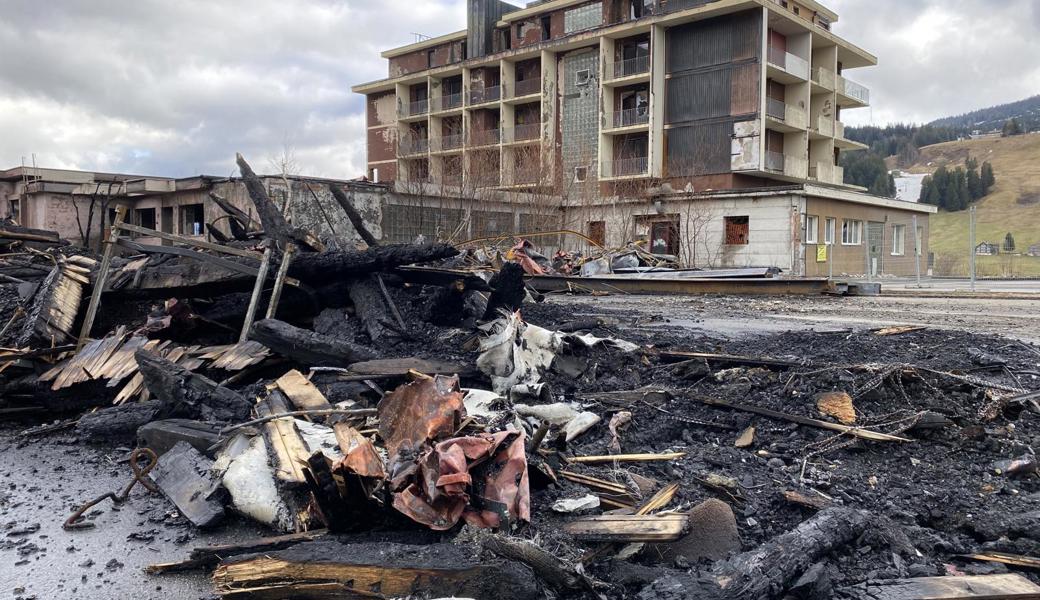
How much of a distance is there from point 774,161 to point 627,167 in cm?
739

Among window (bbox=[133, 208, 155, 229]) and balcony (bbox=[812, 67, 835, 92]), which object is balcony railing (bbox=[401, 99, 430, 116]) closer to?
window (bbox=[133, 208, 155, 229])

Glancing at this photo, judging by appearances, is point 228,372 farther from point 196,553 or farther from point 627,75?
point 627,75

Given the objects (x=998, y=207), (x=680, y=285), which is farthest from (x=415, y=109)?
(x=998, y=207)

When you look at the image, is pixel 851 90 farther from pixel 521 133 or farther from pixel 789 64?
pixel 521 133

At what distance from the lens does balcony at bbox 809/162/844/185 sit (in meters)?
37.7

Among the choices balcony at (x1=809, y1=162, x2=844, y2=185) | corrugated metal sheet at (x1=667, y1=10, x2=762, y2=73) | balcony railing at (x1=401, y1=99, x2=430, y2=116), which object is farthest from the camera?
balcony railing at (x1=401, y1=99, x2=430, y2=116)

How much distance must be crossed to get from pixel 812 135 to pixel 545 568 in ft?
129

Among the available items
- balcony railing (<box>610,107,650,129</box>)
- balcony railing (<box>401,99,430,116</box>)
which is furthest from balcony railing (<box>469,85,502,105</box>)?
balcony railing (<box>610,107,650,129</box>)

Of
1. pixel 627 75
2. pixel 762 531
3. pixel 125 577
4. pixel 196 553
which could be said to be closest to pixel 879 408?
pixel 762 531

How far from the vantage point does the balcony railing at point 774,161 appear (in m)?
33.7

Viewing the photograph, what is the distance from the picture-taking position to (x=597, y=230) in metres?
33.2

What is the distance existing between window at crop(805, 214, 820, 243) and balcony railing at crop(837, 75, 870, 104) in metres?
13.1

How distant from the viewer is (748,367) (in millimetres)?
5898

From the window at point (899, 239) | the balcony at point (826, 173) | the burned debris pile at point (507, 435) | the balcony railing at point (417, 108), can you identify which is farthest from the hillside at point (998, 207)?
the balcony railing at point (417, 108)
